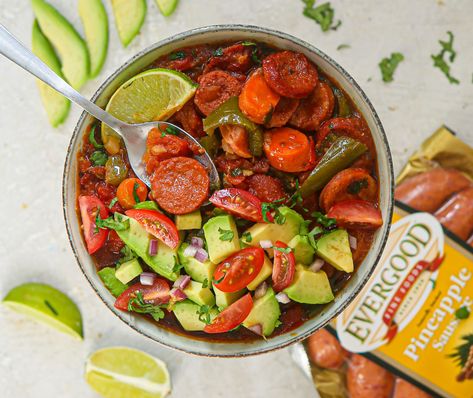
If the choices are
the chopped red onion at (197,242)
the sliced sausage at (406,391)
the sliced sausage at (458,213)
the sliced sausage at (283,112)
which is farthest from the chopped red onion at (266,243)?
the sliced sausage at (406,391)

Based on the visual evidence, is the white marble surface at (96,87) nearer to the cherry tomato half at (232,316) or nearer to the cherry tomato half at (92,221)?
the cherry tomato half at (92,221)

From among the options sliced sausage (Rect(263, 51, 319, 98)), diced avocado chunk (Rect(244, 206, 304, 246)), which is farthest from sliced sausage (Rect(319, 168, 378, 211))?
sliced sausage (Rect(263, 51, 319, 98))

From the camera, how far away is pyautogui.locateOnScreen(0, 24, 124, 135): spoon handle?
7.25ft

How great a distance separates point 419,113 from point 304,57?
0.89m

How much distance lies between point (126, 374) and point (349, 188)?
5.12 ft

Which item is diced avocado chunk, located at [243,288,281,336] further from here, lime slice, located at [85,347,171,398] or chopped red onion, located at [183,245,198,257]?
lime slice, located at [85,347,171,398]

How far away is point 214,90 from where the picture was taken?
Answer: 2273 mm

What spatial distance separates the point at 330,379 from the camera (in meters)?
2.90

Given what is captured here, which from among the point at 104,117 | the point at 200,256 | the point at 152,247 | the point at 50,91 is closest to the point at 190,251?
the point at 200,256

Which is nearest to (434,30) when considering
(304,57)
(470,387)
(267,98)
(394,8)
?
(394,8)

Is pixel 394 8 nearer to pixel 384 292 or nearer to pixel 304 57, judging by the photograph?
pixel 304 57

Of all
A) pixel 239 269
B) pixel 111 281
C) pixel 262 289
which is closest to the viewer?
pixel 239 269

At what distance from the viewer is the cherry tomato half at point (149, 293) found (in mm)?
2277

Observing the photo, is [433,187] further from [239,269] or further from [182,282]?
[182,282]
